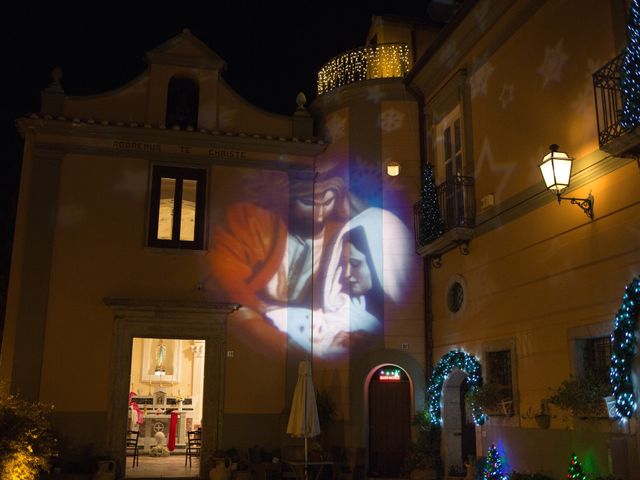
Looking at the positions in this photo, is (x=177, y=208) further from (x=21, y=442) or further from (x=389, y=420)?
(x=389, y=420)

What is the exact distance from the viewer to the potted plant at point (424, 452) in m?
12.6

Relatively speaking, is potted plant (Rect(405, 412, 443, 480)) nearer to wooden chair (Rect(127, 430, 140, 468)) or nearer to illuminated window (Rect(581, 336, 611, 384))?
illuminated window (Rect(581, 336, 611, 384))

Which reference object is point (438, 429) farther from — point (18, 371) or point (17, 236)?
point (17, 236)

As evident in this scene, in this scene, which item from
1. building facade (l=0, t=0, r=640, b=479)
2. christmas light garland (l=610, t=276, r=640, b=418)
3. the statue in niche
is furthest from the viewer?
the statue in niche

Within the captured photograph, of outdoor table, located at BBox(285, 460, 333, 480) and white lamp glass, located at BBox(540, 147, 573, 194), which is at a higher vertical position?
white lamp glass, located at BBox(540, 147, 573, 194)

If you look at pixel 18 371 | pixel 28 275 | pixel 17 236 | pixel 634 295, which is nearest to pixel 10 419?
pixel 18 371

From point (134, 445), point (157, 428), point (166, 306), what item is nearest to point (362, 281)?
point (166, 306)

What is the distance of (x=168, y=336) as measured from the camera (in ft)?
46.0

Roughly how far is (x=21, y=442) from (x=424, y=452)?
689 cm

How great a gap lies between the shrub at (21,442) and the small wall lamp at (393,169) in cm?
801

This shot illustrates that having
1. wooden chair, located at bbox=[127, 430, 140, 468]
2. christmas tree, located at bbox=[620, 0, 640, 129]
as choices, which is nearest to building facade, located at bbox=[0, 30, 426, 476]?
wooden chair, located at bbox=[127, 430, 140, 468]

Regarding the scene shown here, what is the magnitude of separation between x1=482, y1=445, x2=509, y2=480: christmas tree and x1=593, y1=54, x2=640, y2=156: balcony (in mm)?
4991

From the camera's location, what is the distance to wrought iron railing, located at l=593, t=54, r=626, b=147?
27.1 feet

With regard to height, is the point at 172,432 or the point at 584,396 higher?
the point at 584,396
